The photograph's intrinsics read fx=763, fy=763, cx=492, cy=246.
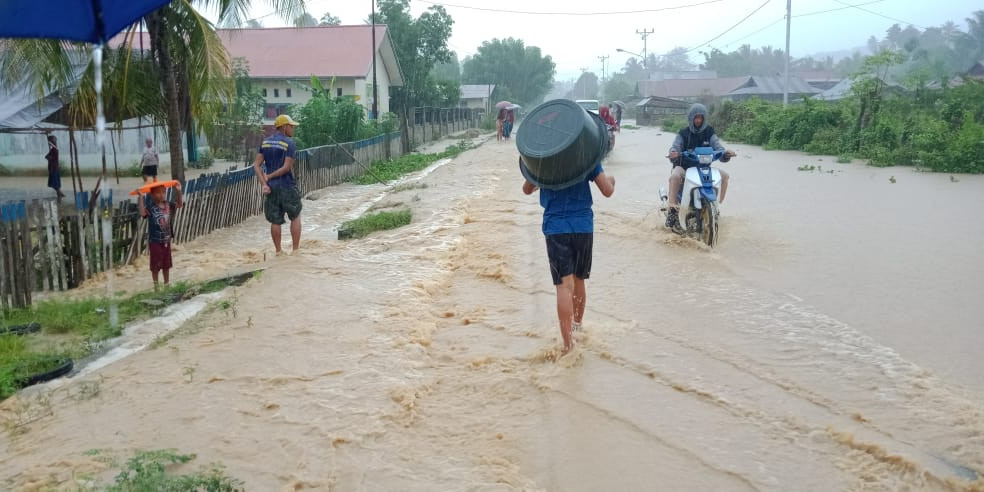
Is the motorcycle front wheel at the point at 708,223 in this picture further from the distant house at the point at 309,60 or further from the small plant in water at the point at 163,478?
the distant house at the point at 309,60

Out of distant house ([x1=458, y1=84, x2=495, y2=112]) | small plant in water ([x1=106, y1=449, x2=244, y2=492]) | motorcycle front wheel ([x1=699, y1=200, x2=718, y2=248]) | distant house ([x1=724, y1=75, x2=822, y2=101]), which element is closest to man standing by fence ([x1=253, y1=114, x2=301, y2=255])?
motorcycle front wheel ([x1=699, y1=200, x2=718, y2=248])

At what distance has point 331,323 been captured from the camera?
21.6ft

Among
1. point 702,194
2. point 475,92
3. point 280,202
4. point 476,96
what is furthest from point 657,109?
point 280,202

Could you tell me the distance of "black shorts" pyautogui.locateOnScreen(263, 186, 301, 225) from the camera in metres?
8.80

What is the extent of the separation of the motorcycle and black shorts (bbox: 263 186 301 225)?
4678 millimetres

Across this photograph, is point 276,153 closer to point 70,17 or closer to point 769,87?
point 70,17

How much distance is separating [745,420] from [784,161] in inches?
777

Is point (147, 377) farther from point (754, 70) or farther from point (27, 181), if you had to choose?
point (754, 70)

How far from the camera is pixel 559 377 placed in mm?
5137

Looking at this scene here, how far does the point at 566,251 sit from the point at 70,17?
3177mm

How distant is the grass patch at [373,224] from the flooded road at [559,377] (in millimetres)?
982

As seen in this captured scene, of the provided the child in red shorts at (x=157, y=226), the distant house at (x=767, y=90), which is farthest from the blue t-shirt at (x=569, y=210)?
the distant house at (x=767, y=90)

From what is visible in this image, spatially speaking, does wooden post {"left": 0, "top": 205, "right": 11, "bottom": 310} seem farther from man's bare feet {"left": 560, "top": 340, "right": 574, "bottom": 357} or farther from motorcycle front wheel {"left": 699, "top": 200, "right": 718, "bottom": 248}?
motorcycle front wheel {"left": 699, "top": 200, "right": 718, "bottom": 248}

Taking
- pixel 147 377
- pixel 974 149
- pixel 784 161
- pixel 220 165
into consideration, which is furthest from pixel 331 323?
pixel 220 165
